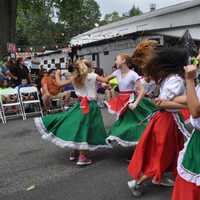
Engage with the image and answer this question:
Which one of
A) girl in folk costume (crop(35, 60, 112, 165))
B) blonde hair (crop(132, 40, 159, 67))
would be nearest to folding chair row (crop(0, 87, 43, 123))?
girl in folk costume (crop(35, 60, 112, 165))

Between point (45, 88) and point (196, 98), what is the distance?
10.1 metres

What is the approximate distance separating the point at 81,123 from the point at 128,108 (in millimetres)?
696

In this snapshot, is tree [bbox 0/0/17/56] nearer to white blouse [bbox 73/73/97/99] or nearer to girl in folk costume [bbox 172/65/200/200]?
white blouse [bbox 73/73/97/99]

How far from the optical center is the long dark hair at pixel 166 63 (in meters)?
3.89

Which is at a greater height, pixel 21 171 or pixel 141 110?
pixel 141 110

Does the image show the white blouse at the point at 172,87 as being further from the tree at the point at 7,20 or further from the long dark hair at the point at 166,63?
the tree at the point at 7,20

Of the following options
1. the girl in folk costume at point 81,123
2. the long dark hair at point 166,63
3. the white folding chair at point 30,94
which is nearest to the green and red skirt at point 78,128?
the girl in folk costume at point 81,123

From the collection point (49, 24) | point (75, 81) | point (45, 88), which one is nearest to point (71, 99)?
point (45, 88)

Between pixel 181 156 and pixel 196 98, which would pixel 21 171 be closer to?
pixel 181 156

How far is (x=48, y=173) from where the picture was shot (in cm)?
585

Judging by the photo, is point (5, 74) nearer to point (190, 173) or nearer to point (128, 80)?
point (128, 80)

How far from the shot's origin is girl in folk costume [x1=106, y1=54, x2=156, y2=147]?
227 inches

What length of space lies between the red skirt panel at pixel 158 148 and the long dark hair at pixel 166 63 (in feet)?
1.75

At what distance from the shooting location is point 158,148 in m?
4.39
